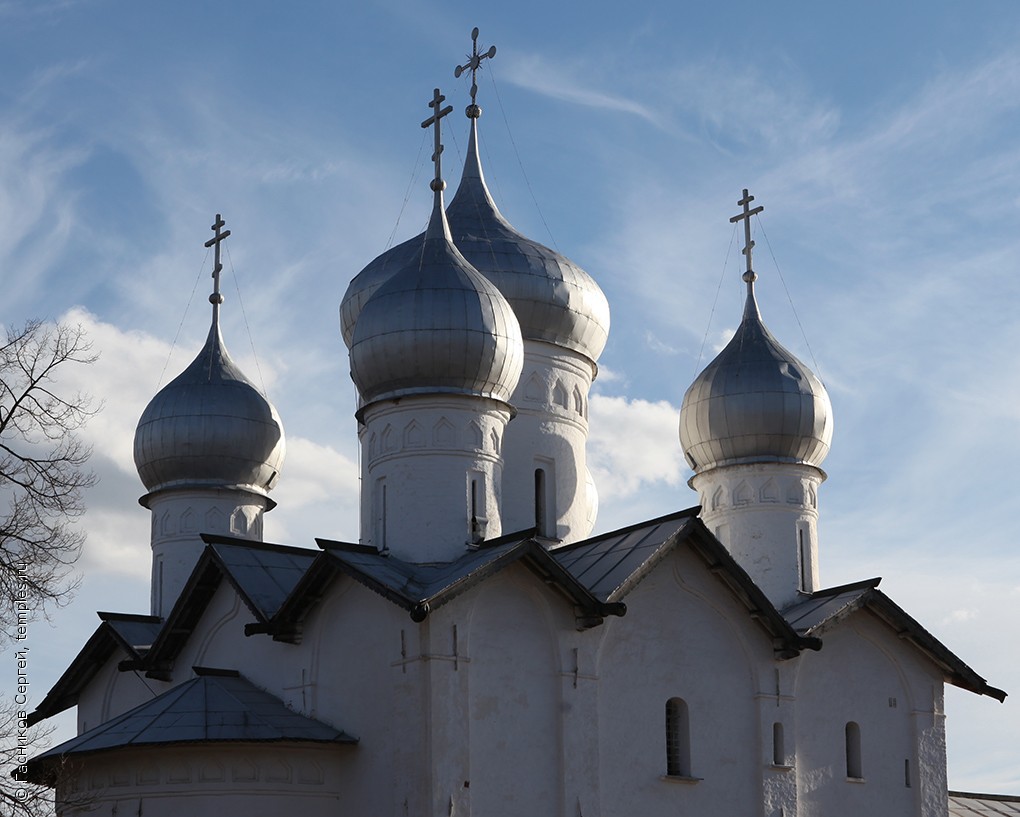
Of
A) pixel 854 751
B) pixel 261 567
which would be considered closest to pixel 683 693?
pixel 854 751

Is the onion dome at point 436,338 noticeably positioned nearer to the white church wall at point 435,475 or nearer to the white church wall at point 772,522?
the white church wall at point 435,475

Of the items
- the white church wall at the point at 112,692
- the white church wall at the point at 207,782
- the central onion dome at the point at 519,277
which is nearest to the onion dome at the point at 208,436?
the central onion dome at the point at 519,277

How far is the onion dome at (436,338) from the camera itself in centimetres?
1834

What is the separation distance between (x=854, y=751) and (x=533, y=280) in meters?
7.10

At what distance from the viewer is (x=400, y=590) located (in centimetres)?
1608

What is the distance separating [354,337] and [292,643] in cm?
368

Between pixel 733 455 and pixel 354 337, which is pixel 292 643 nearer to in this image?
pixel 354 337

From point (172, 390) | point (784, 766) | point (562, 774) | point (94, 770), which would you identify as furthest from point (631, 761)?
point (172, 390)

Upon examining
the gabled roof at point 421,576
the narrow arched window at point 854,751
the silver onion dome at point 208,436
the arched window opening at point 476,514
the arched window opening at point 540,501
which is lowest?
the narrow arched window at point 854,751

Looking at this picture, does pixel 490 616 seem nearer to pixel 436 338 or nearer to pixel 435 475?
pixel 435 475

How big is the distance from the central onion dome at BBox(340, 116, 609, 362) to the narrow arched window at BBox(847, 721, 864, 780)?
5.98 m

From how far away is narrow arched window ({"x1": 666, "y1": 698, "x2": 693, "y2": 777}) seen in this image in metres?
17.5

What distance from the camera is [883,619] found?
19500mm

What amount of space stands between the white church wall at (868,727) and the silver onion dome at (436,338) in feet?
16.1
